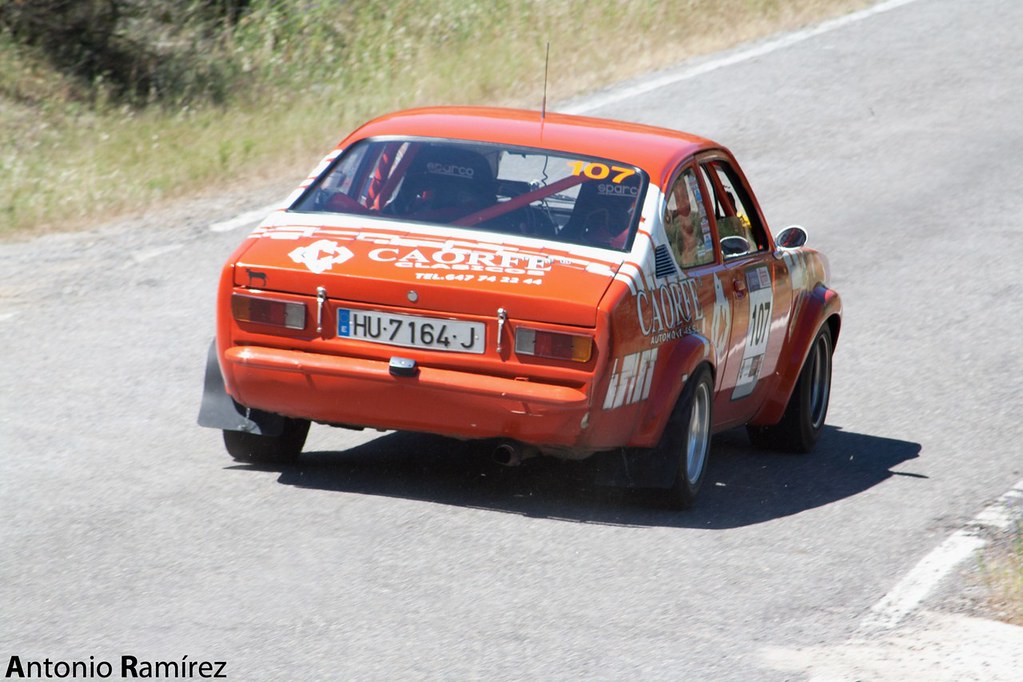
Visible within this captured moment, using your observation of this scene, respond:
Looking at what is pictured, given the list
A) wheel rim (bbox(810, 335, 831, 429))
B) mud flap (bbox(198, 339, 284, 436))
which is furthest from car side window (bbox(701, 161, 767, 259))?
mud flap (bbox(198, 339, 284, 436))

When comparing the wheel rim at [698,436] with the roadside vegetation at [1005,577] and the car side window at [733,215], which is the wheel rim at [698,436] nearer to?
the car side window at [733,215]

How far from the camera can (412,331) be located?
6.48 meters

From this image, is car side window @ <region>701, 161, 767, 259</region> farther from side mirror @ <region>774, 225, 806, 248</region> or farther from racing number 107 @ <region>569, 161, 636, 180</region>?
racing number 107 @ <region>569, 161, 636, 180</region>

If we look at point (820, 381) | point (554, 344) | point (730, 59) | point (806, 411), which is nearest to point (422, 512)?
point (554, 344)

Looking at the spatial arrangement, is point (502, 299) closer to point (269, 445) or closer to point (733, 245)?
point (269, 445)

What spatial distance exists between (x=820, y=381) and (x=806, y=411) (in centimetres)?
43

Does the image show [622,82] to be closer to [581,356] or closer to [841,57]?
[841,57]

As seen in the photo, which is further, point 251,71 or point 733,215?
point 251,71

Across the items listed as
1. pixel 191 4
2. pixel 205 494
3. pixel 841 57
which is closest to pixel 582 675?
pixel 205 494

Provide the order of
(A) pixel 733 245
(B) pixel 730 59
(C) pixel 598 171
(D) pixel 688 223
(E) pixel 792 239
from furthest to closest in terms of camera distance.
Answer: (B) pixel 730 59, (E) pixel 792 239, (A) pixel 733 245, (D) pixel 688 223, (C) pixel 598 171

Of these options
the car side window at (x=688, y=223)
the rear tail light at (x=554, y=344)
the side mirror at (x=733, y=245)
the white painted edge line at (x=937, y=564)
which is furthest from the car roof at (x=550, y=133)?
the white painted edge line at (x=937, y=564)

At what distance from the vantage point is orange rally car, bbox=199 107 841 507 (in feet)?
Answer: 21.1

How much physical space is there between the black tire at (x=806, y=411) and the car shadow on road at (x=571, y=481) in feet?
0.32

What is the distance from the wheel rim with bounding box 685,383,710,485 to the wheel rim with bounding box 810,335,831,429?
63.9 inches
